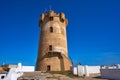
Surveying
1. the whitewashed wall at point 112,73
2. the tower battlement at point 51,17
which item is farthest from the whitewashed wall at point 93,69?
the tower battlement at point 51,17

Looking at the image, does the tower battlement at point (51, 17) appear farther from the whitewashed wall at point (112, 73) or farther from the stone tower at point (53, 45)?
the whitewashed wall at point (112, 73)

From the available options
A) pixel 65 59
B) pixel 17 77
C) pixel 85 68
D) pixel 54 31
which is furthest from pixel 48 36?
pixel 17 77

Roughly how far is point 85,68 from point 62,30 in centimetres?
1124

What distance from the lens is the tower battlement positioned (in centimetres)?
2987

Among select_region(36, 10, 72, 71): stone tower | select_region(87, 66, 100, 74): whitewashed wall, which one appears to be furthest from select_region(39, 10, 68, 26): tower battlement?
select_region(87, 66, 100, 74): whitewashed wall

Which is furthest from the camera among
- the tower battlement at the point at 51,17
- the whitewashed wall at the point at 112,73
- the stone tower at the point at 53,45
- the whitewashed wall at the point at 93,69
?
the tower battlement at the point at 51,17

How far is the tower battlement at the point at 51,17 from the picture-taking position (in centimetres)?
2987

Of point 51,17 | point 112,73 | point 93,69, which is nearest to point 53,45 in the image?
point 51,17

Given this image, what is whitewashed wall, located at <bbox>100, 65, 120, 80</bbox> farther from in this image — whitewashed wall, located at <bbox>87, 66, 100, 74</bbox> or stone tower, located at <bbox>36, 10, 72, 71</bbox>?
stone tower, located at <bbox>36, 10, 72, 71</bbox>

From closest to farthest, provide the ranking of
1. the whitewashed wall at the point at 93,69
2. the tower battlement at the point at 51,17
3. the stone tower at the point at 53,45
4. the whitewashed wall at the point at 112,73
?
the whitewashed wall at the point at 112,73
the whitewashed wall at the point at 93,69
the stone tower at the point at 53,45
the tower battlement at the point at 51,17

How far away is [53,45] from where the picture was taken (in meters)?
27.7

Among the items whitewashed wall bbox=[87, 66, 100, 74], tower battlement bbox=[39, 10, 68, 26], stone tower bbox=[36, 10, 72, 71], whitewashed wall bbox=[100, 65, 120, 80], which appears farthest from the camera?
tower battlement bbox=[39, 10, 68, 26]

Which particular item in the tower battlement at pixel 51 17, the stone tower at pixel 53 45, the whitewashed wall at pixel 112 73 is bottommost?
the whitewashed wall at pixel 112 73

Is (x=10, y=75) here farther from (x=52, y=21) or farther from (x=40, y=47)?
(x=52, y=21)
